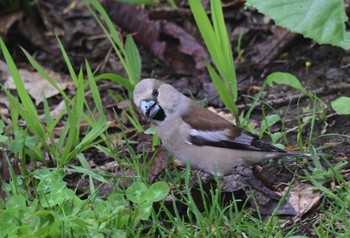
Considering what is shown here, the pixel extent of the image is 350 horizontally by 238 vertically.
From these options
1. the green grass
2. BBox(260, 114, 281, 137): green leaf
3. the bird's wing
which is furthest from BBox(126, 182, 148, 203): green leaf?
BBox(260, 114, 281, 137): green leaf

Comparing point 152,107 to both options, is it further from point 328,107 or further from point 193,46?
point 193,46

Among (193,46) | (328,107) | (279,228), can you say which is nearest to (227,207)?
(279,228)

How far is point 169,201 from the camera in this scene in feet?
13.3

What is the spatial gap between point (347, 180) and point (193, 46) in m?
2.46

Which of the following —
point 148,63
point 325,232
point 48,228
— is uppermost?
point 48,228

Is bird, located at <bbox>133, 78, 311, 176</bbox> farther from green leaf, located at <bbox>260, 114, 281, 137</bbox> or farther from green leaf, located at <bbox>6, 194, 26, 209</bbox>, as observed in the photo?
green leaf, located at <bbox>6, 194, 26, 209</bbox>

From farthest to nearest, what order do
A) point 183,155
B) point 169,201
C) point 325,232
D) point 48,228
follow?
1. point 183,155
2. point 169,201
3. point 325,232
4. point 48,228

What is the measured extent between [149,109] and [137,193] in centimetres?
88

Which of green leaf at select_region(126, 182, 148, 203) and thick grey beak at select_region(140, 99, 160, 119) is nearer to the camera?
green leaf at select_region(126, 182, 148, 203)

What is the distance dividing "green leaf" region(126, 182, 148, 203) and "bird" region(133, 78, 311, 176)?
1.89ft

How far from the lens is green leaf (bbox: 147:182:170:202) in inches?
146

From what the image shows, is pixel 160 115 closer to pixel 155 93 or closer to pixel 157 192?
pixel 155 93

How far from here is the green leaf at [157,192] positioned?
3.72 metres

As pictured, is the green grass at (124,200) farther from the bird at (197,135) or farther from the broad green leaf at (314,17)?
the broad green leaf at (314,17)
